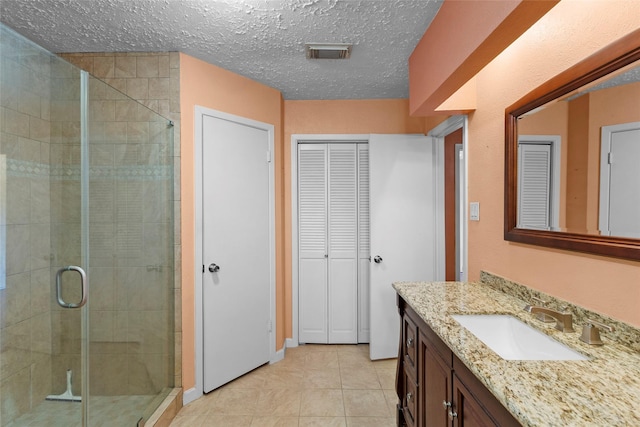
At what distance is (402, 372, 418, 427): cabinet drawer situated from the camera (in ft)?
4.88

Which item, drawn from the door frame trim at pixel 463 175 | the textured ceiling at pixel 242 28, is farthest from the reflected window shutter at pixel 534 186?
the textured ceiling at pixel 242 28

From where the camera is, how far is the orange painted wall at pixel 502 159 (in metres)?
0.97

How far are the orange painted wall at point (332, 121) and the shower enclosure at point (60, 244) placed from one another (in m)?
1.47

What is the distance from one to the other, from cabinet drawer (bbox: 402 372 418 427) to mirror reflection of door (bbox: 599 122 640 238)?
3.53ft

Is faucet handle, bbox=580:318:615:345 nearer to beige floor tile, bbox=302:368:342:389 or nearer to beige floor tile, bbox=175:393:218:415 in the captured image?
beige floor tile, bbox=302:368:342:389

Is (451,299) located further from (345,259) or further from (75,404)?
(75,404)

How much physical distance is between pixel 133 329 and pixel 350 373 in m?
1.67

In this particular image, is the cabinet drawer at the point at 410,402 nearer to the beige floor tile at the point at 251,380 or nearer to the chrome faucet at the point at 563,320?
the chrome faucet at the point at 563,320

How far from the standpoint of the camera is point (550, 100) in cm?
125

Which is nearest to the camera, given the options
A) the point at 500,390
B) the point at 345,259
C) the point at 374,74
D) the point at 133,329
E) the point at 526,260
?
the point at 500,390

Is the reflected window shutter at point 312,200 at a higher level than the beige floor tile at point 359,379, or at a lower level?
higher

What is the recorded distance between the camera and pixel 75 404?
4.96ft

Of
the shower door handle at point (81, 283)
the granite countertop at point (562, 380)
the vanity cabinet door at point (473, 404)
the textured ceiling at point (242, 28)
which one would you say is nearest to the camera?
the granite countertop at point (562, 380)

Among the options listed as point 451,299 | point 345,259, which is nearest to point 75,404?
point 451,299
